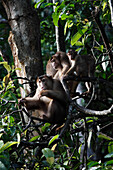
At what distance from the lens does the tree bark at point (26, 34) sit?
1.82 m

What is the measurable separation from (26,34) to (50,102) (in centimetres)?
60

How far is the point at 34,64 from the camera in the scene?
1823 millimetres

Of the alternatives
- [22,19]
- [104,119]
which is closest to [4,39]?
[22,19]

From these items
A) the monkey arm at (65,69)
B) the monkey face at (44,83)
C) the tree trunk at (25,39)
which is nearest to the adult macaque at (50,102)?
the monkey face at (44,83)

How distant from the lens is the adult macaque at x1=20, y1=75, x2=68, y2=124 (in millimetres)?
1516

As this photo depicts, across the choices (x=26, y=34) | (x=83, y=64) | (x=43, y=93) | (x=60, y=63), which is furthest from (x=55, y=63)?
(x=43, y=93)

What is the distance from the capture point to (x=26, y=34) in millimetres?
1848

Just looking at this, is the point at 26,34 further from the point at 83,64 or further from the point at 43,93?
the point at 43,93

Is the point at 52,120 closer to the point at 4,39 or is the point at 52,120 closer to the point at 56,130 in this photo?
the point at 56,130

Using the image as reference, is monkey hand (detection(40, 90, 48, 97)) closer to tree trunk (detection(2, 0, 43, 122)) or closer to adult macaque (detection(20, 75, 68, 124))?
adult macaque (detection(20, 75, 68, 124))

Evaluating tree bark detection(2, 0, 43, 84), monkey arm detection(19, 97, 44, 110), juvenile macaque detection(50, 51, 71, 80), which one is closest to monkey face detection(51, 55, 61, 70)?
juvenile macaque detection(50, 51, 71, 80)

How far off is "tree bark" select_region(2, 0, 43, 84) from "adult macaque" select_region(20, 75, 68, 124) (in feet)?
0.93

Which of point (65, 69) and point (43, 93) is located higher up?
point (65, 69)

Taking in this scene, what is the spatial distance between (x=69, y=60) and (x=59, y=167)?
0.91 m
